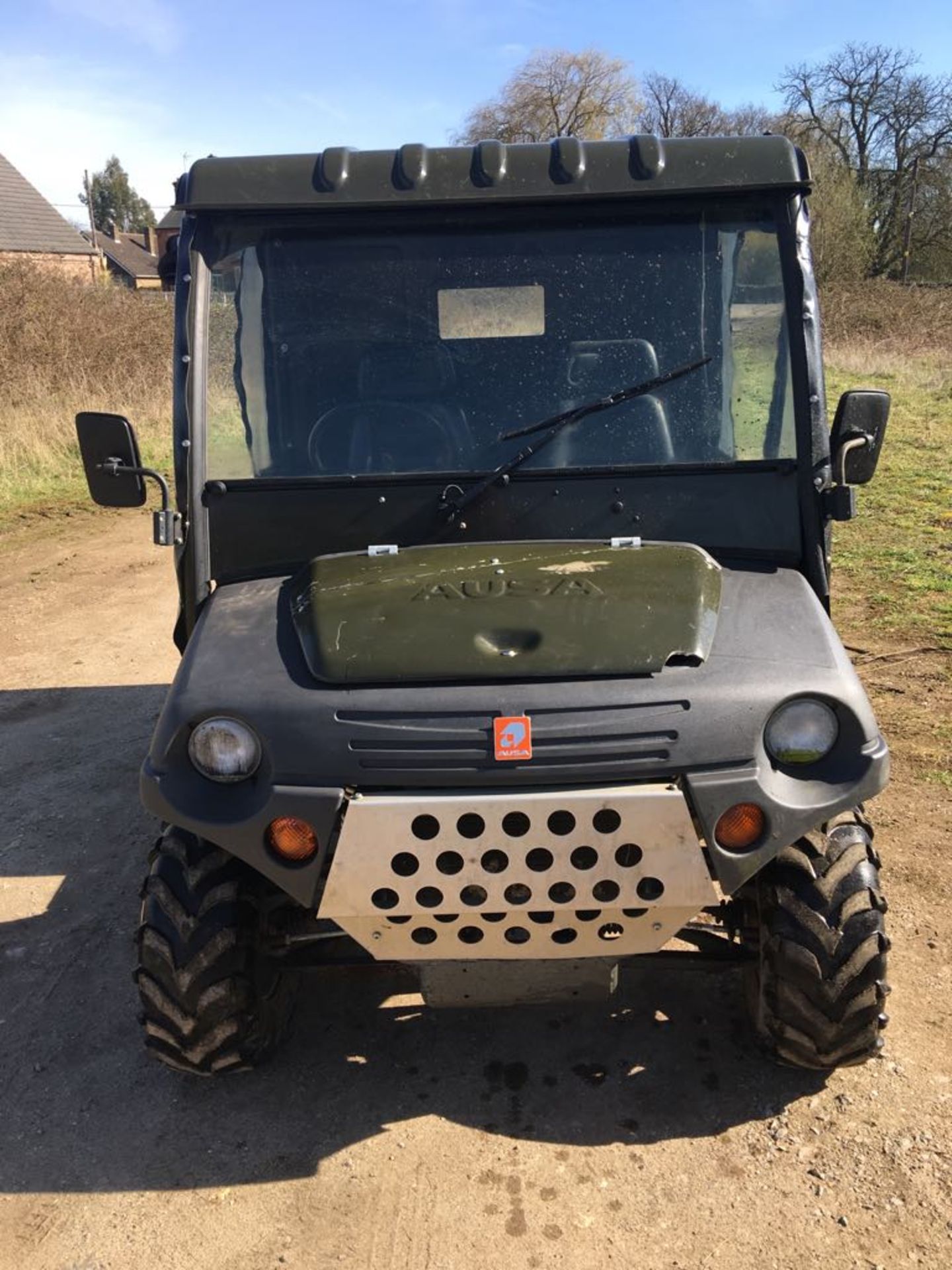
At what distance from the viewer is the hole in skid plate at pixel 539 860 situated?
7.26 feet

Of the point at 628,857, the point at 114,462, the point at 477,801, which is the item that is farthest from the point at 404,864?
the point at 114,462

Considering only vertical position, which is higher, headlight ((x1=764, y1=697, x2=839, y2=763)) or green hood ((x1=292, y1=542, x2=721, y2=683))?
green hood ((x1=292, y1=542, x2=721, y2=683))

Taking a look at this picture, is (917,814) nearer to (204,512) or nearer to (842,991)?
(842,991)

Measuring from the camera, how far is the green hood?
2.33m

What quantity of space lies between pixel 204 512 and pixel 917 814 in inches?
113

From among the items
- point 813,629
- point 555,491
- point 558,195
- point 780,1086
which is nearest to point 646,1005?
point 780,1086

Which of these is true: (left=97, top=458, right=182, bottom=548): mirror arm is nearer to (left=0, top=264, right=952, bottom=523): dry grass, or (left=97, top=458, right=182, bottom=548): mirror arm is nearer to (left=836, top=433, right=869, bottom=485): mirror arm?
(left=836, top=433, right=869, bottom=485): mirror arm

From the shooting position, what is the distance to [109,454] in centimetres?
307

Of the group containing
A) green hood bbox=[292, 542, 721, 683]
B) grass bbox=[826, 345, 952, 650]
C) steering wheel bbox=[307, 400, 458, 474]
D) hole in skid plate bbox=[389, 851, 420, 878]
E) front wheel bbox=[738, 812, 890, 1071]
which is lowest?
grass bbox=[826, 345, 952, 650]

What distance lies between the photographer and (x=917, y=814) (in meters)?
4.20

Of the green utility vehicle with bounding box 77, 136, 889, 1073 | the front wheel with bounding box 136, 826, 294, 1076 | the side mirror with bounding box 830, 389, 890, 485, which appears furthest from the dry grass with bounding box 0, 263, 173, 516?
the side mirror with bounding box 830, 389, 890, 485

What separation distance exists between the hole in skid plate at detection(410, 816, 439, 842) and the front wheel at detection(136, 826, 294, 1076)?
580mm

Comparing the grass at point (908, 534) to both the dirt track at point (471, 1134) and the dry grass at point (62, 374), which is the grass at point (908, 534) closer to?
the dirt track at point (471, 1134)

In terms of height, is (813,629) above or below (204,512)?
below
